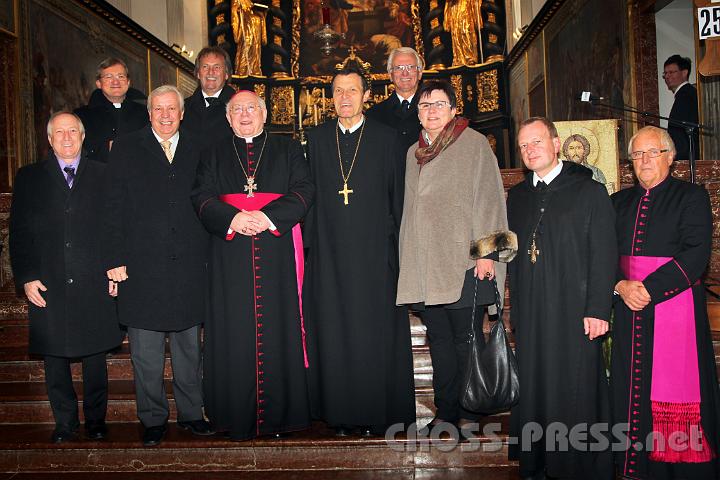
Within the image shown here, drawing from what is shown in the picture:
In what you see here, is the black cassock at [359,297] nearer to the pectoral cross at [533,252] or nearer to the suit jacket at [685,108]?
the pectoral cross at [533,252]

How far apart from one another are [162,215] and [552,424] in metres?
2.42

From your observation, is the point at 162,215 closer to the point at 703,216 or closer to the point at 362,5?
the point at 703,216

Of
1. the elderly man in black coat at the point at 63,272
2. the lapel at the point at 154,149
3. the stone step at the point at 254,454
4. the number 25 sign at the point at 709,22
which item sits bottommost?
the stone step at the point at 254,454

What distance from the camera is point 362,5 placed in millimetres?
15719

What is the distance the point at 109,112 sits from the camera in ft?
16.9

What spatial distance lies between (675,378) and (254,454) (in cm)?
227

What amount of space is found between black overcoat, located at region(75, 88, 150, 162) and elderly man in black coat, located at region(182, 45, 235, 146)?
499 mm

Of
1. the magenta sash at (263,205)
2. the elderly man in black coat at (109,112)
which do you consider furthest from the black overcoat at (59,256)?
the elderly man in black coat at (109,112)

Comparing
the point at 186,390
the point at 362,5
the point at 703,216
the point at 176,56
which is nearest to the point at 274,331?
the point at 186,390

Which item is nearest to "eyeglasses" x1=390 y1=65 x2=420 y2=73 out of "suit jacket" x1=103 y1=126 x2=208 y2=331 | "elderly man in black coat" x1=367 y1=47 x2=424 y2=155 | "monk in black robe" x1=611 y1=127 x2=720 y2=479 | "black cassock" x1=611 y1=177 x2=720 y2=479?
"elderly man in black coat" x1=367 y1=47 x2=424 y2=155

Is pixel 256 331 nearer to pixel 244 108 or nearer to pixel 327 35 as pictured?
pixel 244 108

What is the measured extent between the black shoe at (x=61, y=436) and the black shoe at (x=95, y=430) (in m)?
0.09

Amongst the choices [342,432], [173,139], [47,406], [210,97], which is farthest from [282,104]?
[342,432]

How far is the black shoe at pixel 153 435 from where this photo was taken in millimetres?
3967
